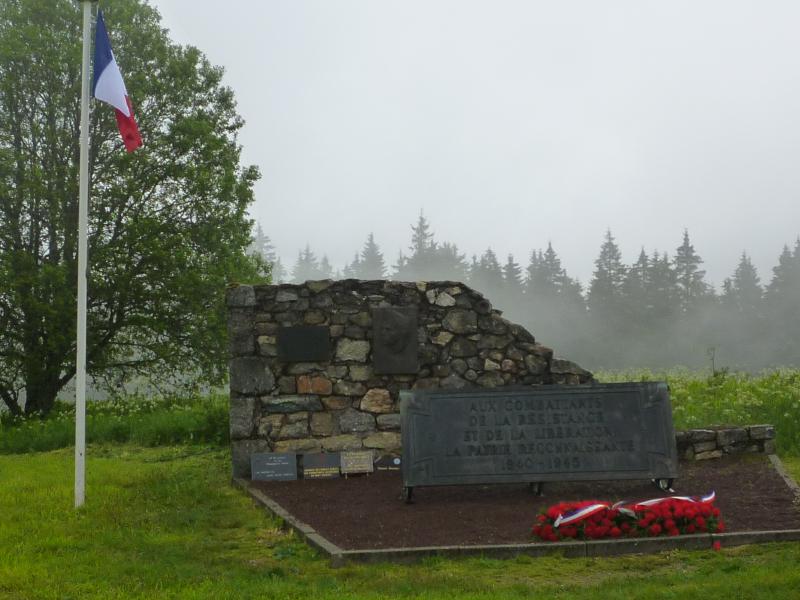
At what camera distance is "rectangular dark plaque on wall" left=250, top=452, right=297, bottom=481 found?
10.1m

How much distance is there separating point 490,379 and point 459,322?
33.9 inches

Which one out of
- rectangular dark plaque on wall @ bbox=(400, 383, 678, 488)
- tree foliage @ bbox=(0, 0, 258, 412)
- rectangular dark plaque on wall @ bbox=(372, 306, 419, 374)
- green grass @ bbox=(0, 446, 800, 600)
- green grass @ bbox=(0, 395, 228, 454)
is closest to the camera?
green grass @ bbox=(0, 446, 800, 600)

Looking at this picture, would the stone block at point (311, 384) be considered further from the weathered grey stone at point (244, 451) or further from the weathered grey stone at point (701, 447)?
the weathered grey stone at point (701, 447)

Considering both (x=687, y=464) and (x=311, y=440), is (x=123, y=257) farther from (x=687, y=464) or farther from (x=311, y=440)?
(x=687, y=464)

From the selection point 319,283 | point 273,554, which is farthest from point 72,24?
point 273,554

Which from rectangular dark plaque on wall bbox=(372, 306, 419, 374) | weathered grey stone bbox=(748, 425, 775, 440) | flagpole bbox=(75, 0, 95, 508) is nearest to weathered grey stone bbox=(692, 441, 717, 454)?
weathered grey stone bbox=(748, 425, 775, 440)

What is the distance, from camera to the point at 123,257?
17.9 meters

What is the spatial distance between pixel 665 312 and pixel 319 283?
165ft

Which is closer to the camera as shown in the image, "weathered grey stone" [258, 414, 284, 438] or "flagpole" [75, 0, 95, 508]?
"flagpole" [75, 0, 95, 508]

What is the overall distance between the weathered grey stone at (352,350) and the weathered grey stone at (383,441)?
39.2 inches

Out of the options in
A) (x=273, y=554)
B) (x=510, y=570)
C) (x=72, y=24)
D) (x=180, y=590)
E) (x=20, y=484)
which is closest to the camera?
(x=180, y=590)

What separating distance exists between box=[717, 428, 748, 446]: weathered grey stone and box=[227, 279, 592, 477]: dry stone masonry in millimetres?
1823

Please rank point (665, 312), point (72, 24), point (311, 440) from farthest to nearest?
point (665, 312) < point (72, 24) < point (311, 440)

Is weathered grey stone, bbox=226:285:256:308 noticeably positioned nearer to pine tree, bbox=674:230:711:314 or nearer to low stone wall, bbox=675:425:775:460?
low stone wall, bbox=675:425:775:460
